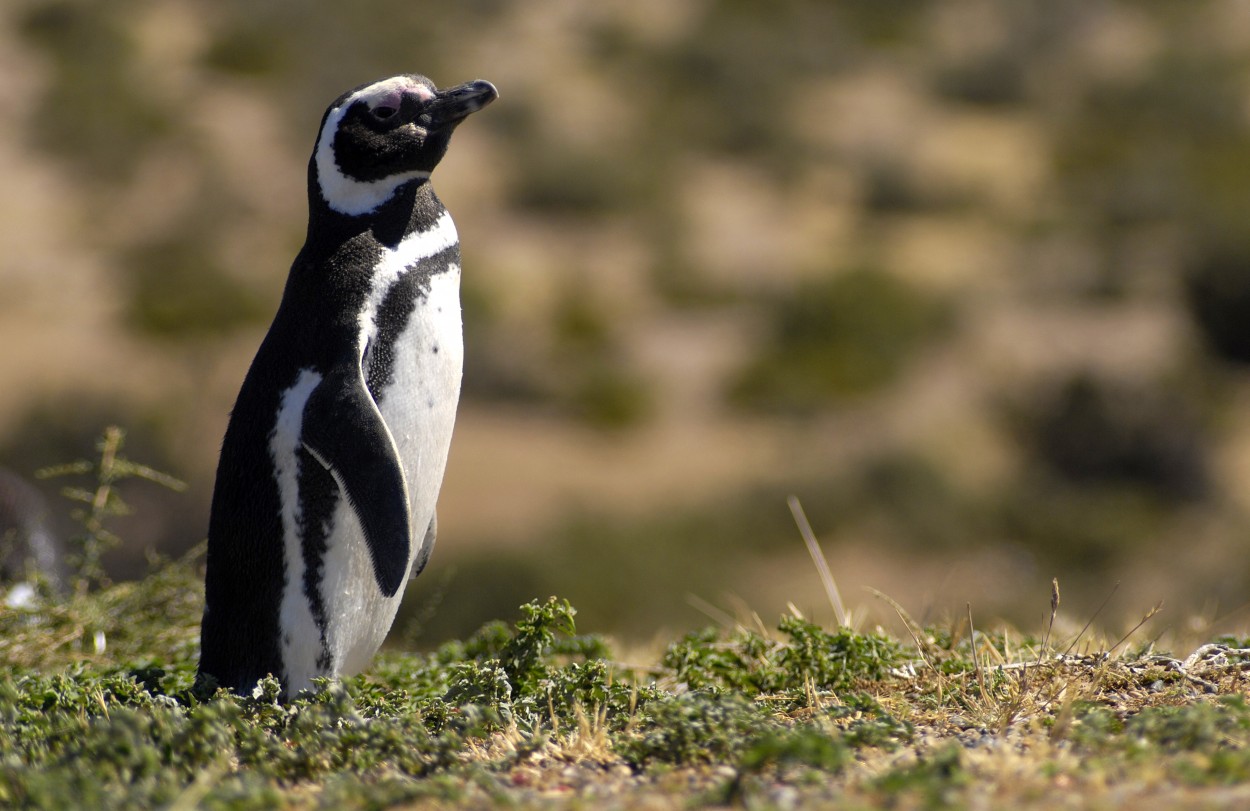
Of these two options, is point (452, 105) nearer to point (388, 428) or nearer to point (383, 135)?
point (383, 135)

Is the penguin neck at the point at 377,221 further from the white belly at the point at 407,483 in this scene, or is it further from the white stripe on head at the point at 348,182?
the white belly at the point at 407,483

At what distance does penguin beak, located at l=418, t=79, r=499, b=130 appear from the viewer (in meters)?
3.88

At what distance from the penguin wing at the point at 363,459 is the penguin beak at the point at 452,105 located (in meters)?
0.80

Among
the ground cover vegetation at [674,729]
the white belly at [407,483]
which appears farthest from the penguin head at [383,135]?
the ground cover vegetation at [674,729]

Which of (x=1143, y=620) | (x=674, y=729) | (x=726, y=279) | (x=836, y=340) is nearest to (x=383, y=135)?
(x=674, y=729)

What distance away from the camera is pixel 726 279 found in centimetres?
2177

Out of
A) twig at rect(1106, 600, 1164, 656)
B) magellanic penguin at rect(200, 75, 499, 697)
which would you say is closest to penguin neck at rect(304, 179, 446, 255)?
magellanic penguin at rect(200, 75, 499, 697)

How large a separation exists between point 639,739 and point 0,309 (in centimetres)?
1830

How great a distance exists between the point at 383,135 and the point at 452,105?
218mm

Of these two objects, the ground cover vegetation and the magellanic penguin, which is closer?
the ground cover vegetation

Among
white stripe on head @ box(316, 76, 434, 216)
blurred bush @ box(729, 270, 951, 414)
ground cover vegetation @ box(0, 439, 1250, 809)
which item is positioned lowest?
ground cover vegetation @ box(0, 439, 1250, 809)

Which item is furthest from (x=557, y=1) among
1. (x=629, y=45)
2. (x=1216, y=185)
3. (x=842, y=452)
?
(x=842, y=452)

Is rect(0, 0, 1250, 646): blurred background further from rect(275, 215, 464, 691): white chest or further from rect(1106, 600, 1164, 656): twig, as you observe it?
rect(275, 215, 464, 691): white chest

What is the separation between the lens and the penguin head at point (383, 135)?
151 inches
